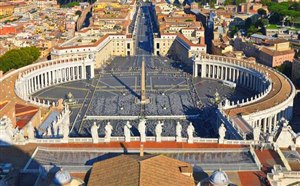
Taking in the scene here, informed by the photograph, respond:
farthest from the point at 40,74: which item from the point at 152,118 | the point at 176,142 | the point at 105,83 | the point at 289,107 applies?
the point at 176,142

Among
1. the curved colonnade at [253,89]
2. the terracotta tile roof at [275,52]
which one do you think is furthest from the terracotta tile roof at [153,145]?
the terracotta tile roof at [275,52]

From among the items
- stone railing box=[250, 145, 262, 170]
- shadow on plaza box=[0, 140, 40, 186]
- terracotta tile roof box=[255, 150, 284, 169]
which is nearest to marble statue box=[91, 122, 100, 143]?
shadow on plaza box=[0, 140, 40, 186]

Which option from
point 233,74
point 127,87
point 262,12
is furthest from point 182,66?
point 262,12

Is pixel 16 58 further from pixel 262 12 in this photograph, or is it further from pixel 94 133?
pixel 262 12

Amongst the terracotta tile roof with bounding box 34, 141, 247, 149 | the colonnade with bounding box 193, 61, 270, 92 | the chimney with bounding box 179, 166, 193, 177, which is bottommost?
the colonnade with bounding box 193, 61, 270, 92

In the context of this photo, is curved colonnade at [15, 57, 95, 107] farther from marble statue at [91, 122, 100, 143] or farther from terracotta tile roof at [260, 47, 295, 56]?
marble statue at [91, 122, 100, 143]

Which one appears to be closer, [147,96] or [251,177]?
[251,177]
